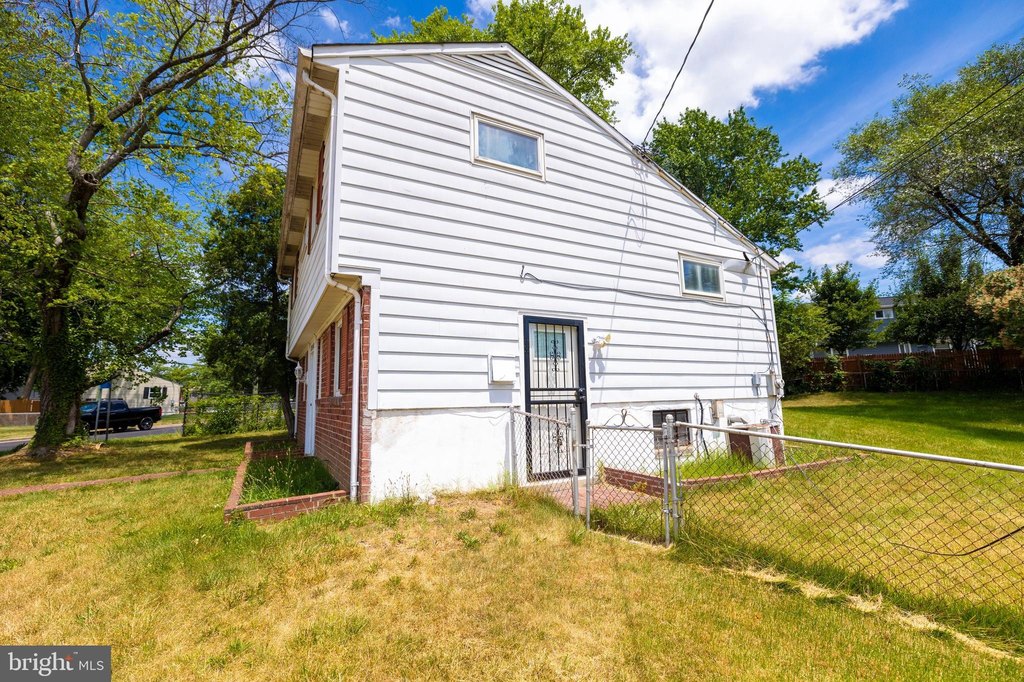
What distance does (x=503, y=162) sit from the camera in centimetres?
667

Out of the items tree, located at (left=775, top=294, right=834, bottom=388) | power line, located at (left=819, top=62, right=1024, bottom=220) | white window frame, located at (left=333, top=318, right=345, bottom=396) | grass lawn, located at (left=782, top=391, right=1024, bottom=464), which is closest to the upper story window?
white window frame, located at (left=333, top=318, right=345, bottom=396)

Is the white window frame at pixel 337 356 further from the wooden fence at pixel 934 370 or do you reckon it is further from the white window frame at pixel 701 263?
the wooden fence at pixel 934 370

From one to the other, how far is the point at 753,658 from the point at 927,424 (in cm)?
1328

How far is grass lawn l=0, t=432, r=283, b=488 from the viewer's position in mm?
8594

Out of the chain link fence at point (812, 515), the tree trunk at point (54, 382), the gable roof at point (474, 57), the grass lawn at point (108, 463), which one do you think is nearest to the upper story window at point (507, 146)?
the gable roof at point (474, 57)

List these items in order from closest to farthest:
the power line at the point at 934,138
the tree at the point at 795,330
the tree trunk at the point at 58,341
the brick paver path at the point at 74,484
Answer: the brick paver path at the point at 74,484 < the tree trunk at the point at 58,341 < the power line at the point at 934,138 < the tree at the point at 795,330

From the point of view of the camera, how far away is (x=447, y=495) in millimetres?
5441

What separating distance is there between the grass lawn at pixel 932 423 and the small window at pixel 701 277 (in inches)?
174

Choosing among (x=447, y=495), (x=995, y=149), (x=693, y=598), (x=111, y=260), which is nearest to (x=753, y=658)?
(x=693, y=598)

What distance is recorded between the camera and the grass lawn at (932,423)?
8.91 meters

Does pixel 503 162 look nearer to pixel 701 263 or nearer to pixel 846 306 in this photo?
pixel 701 263

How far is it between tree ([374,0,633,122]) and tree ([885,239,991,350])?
1698 cm

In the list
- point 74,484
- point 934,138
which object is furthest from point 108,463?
point 934,138

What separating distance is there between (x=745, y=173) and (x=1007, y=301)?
931cm
